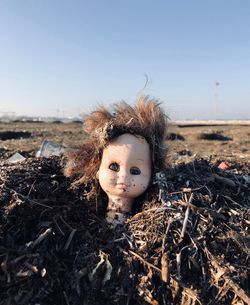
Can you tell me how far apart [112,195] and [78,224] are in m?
0.43

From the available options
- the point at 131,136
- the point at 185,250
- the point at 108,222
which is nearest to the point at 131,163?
the point at 131,136

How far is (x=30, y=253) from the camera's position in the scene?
3.22m

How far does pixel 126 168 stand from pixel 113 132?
1.17 feet

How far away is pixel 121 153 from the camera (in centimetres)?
379

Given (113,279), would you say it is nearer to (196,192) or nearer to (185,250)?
(185,250)

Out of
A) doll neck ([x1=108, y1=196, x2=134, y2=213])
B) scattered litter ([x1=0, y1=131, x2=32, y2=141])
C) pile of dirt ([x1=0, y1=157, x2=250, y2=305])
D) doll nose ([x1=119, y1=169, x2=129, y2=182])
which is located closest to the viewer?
pile of dirt ([x1=0, y1=157, x2=250, y2=305])

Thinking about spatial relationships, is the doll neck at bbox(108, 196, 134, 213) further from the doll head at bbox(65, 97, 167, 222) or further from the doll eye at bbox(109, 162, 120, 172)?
the doll eye at bbox(109, 162, 120, 172)

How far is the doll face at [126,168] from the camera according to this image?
3.76 metres

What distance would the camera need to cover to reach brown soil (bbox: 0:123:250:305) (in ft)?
9.94

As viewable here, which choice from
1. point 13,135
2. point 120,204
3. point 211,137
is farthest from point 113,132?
point 211,137

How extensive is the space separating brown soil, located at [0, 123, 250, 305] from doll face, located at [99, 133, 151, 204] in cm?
15

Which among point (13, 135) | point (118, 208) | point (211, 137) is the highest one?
point (118, 208)

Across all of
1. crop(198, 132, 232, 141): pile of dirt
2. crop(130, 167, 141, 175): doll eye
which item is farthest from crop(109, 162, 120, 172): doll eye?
crop(198, 132, 232, 141): pile of dirt

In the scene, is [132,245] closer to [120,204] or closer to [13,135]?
[120,204]
